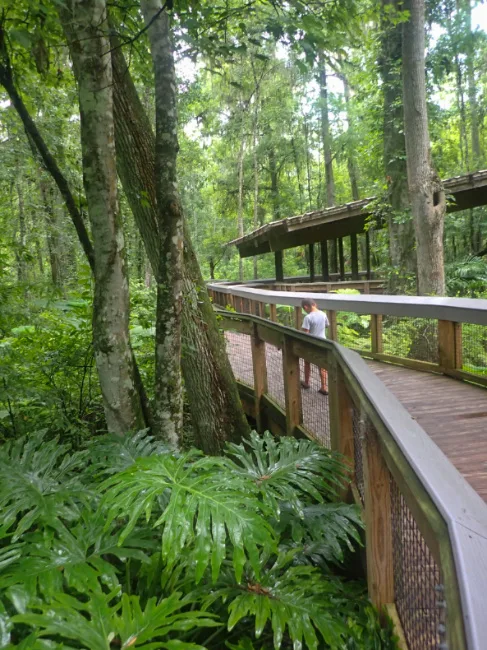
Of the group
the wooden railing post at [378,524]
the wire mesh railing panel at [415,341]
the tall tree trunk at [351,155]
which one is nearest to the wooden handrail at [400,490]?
the wooden railing post at [378,524]

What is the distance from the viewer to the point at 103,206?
9.61ft

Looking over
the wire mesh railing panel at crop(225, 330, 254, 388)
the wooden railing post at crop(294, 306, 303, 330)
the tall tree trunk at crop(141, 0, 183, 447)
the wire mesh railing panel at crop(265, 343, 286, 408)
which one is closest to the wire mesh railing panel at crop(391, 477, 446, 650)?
the tall tree trunk at crop(141, 0, 183, 447)

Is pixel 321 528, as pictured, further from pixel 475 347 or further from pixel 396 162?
pixel 396 162

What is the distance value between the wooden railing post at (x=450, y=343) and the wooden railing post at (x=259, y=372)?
82.0 inches

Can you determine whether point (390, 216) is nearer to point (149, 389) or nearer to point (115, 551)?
point (149, 389)

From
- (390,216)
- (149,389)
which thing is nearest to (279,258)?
(390,216)

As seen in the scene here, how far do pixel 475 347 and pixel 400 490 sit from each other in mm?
5293

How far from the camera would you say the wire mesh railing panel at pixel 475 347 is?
18.8 feet

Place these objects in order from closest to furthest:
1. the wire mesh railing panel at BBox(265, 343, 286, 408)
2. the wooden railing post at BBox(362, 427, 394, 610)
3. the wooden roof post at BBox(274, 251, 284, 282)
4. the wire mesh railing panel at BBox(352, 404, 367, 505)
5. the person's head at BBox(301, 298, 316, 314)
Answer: the wooden railing post at BBox(362, 427, 394, 610)
the wire mesh railing panel at BBox(352, 404, 367, 505)
the wire mesh railing panel at BBox(265, 343, 286, 408)
the person's head at BBox(301, 298, 316, 314)
the wooden roof post at BBox(274, 251, 284, 282)

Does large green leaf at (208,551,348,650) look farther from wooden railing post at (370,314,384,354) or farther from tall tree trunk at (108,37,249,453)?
wooden railing post at (370,314,384,354)

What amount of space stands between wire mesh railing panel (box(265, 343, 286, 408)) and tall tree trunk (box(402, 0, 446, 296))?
16.2 ft

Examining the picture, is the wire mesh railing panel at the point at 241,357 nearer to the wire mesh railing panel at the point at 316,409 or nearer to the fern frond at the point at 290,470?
the wire mesh railing panel at the point at 316,409

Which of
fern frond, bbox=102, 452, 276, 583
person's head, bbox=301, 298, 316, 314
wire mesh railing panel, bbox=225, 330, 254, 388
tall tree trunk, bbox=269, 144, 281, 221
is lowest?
wire mesh railing panel, bbox=225, 330, 254, 388

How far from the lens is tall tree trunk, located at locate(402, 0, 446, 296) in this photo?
8734mm
